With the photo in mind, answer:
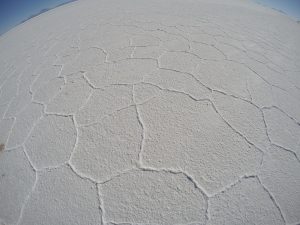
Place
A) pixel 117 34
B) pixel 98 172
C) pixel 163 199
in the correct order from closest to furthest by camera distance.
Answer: pixel 163 199 < pixel 98 172 < pixel 117 34

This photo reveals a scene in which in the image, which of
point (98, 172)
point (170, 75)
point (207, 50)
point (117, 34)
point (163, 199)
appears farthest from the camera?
point (117, 34)

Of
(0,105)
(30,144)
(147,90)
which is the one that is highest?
(147,90)

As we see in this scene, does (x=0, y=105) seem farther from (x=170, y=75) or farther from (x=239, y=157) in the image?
(x=239, y=157)

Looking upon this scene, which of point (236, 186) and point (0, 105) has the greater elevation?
point (236, 186)

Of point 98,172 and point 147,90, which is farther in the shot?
point 147,90

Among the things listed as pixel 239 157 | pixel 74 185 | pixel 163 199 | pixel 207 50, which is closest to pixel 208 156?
pixel 239 157

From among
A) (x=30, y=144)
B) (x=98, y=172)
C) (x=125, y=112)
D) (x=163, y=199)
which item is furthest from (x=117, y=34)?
(x=163, y=199)
